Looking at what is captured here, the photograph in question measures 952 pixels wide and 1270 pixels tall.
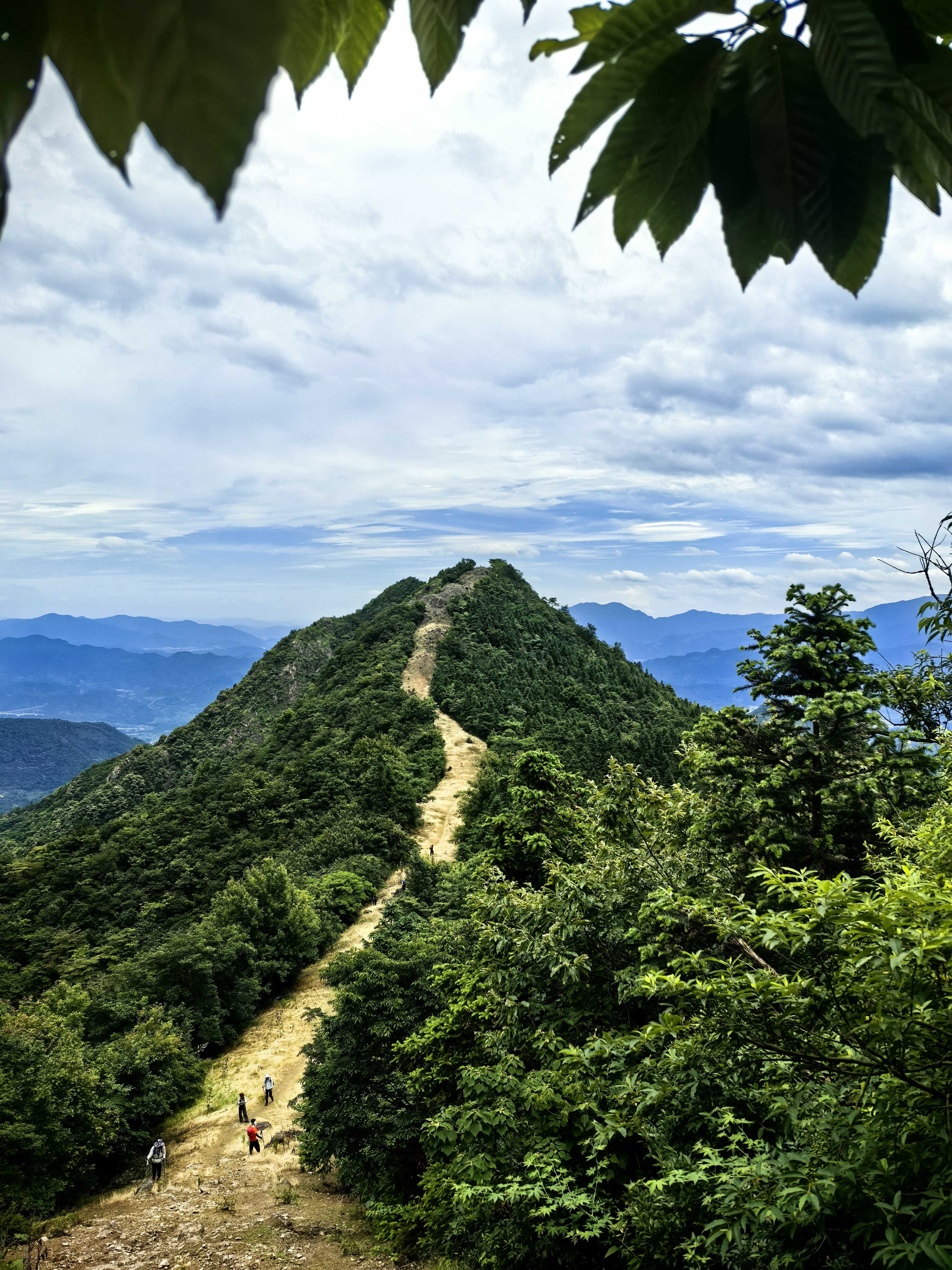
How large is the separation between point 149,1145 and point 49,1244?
373 cm

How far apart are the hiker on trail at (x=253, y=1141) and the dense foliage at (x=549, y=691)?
1559 cm

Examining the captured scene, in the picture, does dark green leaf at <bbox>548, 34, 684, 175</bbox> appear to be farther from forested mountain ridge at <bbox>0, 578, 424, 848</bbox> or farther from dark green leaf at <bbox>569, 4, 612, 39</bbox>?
forested mountain ridge at <bbox>0, 578, 424, 848</bbox>

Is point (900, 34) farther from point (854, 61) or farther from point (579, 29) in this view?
point (579, 29)

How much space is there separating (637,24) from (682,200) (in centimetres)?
17

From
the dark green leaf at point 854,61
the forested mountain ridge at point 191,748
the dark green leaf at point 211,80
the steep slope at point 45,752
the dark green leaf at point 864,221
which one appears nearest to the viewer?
the dark green leaf at point 211,80

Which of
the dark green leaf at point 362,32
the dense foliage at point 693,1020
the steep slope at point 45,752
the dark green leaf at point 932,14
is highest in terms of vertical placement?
the dark green leaf at point 362,32

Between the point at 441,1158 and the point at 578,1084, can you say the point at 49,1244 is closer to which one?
the point at 441,1158

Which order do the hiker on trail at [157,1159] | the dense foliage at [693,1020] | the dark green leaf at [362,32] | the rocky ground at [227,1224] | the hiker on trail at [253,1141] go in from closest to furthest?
1. the dark green leaf at [362,32]
2. the dense foliage at [693,1020]
3. the rocky ground at [227,1224]
4. the hiker on trail at [157,1159]
5. the hiker on trail at [253,1141]

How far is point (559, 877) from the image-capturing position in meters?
7.59

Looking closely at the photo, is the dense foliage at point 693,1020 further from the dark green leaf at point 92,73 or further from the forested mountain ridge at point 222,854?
the forested mountain ridge at point 222,854

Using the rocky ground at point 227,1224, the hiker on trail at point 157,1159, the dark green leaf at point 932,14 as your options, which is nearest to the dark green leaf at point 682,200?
the dark green leaf at point 932,14

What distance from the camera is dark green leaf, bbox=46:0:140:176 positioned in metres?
0.48

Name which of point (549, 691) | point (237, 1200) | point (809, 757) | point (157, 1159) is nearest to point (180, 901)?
point (157, 1159)

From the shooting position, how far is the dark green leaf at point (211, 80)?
0.41 meters
